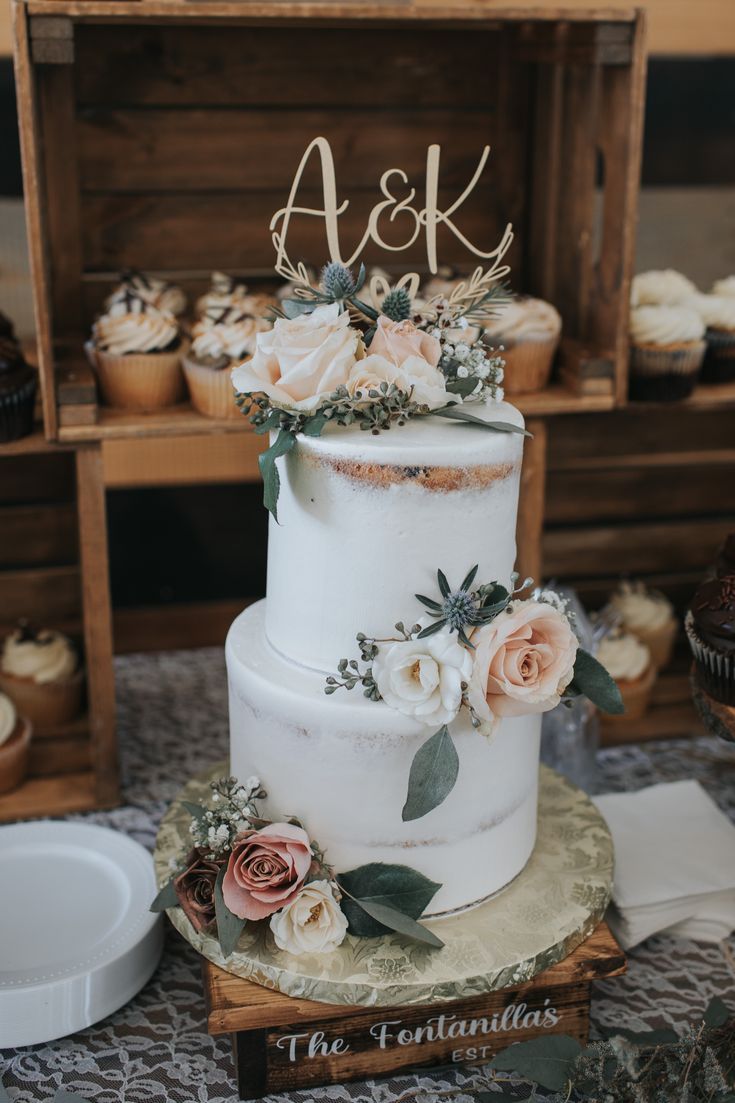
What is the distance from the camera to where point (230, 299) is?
2.51 m

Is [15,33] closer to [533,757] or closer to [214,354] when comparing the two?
[214,354]

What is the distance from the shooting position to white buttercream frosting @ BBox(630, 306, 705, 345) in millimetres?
2572

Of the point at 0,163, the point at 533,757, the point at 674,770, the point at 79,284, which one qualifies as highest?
the point at 0,163

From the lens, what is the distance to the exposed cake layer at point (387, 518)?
166 centimetres

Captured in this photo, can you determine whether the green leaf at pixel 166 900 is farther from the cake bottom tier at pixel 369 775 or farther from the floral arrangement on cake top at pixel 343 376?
the floral arrangement on cake top at pixel 343 376

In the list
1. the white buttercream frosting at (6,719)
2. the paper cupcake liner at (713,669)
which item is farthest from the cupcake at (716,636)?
the white buttercream frosting at (6,719)

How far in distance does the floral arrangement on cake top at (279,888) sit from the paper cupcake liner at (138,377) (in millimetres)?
934

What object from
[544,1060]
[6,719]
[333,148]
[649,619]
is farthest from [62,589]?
[544,1060]

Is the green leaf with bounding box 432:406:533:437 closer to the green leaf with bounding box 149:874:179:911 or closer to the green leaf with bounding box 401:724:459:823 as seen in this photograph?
the green leaf with bounding box 401:724:459:823

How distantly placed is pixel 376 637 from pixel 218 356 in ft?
2.88

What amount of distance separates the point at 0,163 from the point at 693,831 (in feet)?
6.95

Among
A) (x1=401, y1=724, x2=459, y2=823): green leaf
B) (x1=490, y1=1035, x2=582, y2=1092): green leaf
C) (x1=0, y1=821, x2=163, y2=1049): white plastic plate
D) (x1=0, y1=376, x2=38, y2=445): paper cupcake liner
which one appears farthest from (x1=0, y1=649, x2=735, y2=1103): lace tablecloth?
(x1=0, y1=376, x2=38, y2=445): paper cupcake liner

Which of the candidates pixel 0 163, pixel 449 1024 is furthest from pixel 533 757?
pixel 0 163

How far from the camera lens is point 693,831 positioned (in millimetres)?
2373
